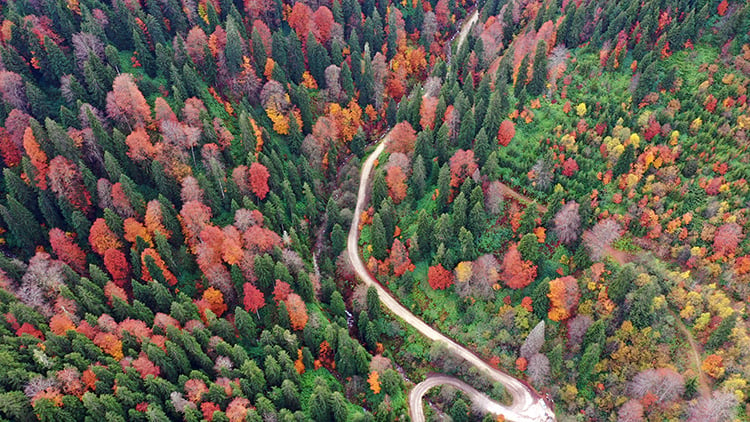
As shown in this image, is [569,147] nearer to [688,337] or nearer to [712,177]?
[712,177]

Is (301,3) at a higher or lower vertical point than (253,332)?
higher

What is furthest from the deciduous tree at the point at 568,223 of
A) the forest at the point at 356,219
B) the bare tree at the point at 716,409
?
the bare tree at the point at 716,409

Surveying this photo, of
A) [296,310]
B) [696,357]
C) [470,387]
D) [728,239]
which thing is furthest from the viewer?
[470,387]

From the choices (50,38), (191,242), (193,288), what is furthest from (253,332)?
(50,38)

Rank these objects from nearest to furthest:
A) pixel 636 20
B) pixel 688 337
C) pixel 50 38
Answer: pixel 688 337 → pixel 50 38 → pixel 636 20

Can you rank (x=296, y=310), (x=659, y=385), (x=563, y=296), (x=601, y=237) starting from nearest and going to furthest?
1. (x=659, y=385)
2. (x=296, y=310)
3. (x=563, y=296)
4. (x=601, y=237)

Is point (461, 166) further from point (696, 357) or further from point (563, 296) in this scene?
point (696, 357)

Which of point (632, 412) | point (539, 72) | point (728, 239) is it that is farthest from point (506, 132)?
point (632, 412)

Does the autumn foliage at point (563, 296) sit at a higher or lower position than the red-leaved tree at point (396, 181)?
lower

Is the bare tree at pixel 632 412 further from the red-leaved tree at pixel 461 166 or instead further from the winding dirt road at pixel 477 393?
the red-leaved tree at pixel 461 166
